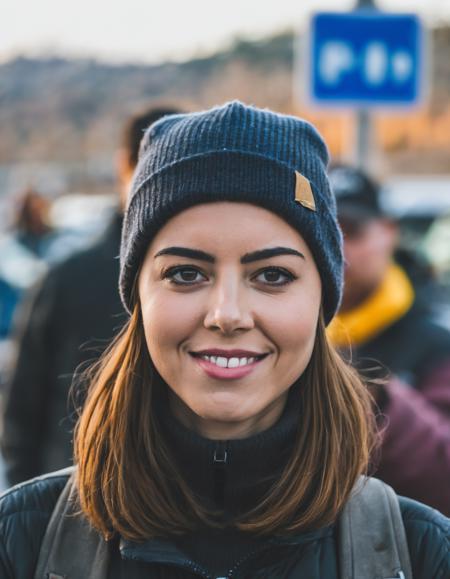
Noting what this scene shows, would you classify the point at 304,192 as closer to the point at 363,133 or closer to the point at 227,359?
the point at 227,359

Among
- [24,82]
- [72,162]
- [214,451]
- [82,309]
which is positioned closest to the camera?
[214,451]

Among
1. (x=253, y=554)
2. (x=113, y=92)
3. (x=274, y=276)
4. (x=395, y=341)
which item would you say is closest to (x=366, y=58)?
(x=395, y=341)

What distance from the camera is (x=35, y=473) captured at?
10.8 feet

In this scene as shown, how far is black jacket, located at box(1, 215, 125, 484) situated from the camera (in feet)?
10.6

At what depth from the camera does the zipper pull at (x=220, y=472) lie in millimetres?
1838

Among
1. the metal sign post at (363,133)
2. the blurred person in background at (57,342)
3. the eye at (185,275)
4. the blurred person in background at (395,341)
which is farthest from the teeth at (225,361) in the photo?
the metal sign post at (363,133)

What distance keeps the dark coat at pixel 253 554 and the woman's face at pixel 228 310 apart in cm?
26

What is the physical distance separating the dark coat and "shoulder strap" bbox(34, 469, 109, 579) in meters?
0.03

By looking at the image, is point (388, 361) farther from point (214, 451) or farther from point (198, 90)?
point (198, 90)

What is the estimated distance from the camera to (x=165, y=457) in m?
1.89

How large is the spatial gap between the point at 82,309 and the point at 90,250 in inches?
9.0

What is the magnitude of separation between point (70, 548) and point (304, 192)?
2.60 ft

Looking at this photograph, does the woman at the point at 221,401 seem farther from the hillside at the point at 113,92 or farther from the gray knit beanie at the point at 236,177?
the hillside at the point at 113,92

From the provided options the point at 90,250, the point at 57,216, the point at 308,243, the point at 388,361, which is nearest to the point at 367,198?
the point at 388,361
